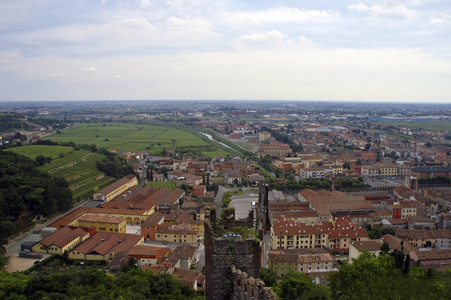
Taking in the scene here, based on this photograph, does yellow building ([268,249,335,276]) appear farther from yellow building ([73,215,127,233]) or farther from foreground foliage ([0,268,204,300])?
yellow building ([73,215,127,233])

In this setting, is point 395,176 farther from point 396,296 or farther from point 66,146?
point 66,146

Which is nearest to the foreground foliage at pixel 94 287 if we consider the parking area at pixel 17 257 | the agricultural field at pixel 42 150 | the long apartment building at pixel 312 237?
the parking area at pixel 17 257

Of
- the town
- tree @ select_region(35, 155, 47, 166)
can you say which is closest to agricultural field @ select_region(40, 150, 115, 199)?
the town

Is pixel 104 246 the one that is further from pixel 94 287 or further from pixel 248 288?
pixel 248 288

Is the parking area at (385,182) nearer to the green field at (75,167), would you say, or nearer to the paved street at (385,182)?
the paved street at (385,182)

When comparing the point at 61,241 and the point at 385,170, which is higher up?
the point at 385,170

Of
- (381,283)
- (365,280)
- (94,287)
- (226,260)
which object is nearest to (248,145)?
(94,287)
